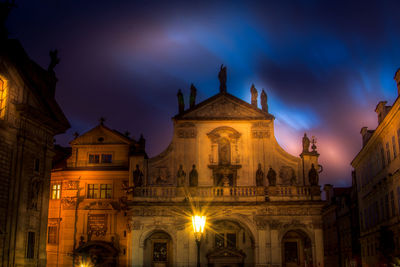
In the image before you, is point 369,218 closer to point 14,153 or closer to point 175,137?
point 175,137

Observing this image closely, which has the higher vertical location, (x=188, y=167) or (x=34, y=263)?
(x=188, y=167)

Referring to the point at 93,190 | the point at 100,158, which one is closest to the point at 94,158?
the point at 100,158

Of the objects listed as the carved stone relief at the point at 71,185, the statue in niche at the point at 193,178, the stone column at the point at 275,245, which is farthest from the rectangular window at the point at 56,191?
the stone column at the point at 275,245

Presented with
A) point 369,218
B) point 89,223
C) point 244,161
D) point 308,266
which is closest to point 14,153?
point 89,223

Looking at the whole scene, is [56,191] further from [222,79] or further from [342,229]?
[342,229]

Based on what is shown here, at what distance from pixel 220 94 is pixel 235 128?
311 cm

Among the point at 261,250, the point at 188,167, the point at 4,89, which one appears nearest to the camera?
the point at 4,89

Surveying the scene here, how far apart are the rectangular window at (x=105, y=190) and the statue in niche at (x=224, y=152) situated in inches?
376

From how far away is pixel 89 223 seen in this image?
39969mm

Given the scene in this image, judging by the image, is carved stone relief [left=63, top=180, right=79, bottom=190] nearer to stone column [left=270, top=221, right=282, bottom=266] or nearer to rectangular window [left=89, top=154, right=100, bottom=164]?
rectangular window [left=89, top=154, right=100, bottom=164]

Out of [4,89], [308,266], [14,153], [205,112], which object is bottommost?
[308,266]

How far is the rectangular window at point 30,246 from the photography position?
26.9 m

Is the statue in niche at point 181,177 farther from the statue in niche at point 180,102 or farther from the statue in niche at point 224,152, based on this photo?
the statue in niche at point 180,102

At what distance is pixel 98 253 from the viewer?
39031 mm
